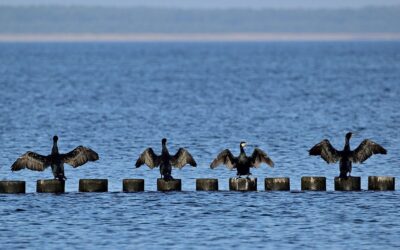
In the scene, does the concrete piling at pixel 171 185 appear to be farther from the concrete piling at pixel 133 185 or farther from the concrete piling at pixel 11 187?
the concrete piling at pixel 11 187

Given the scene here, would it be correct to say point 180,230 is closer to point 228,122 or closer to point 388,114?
point 228,122

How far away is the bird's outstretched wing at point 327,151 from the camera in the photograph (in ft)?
129

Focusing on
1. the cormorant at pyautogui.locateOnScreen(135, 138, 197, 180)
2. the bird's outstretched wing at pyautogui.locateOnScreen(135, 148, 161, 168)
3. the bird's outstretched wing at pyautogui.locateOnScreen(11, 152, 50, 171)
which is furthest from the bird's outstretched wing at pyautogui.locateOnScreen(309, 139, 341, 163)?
the bird's outstretched wing at pyautogui.locateOnScreen(11, 152, 50, 171)

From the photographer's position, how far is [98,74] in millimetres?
170625

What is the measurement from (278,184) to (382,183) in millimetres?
3223

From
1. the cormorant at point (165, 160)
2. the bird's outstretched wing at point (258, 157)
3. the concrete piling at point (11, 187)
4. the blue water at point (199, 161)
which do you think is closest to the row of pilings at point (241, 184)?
the concrete piling at point (11, 187)

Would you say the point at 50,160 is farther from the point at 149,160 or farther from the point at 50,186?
the point at 149,160

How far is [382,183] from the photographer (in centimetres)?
3941

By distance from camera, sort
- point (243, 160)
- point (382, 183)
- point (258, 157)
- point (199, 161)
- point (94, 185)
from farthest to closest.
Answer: point (199, 161), point (94, 185), point (382, 183), point (258, 157), point (243, 160)

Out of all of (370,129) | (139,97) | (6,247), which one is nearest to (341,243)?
(6,247)

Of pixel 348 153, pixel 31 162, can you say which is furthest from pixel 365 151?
pixel 31 162

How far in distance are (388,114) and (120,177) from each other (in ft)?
123

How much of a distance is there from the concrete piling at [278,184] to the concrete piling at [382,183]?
8.58 ft

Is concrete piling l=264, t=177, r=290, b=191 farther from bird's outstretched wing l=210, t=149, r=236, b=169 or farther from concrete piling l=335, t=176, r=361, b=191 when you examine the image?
concrete piling l=335, t=176, r=361, b=191
